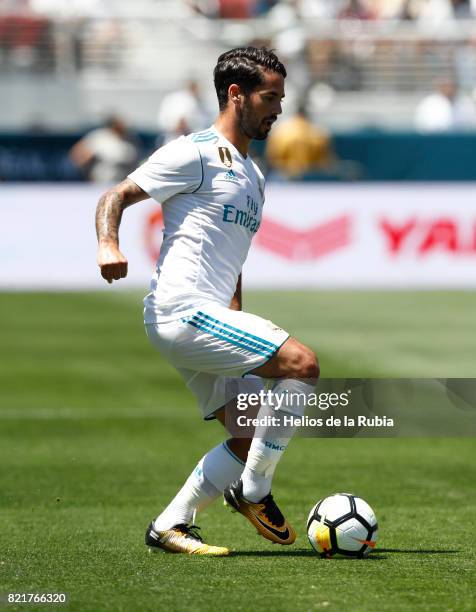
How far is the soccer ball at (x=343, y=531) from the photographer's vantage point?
21.4 feet

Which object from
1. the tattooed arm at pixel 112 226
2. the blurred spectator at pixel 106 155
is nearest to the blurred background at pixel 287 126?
the blurred spectator at pixel 106 155

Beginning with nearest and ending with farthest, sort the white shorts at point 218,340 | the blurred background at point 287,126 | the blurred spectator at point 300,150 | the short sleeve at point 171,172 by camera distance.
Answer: the white shorts at point 218,340 → the short sleeve at point 171,172 → the blurred background at point 287,126 → the blurred spectator at point 300,150

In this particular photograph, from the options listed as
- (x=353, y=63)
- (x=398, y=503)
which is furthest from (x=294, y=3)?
(x=398, y=503)

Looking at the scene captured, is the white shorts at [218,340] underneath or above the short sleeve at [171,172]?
underneath

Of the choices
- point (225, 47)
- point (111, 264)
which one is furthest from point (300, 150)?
point (111, 264)

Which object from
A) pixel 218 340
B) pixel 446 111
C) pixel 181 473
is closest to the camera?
pixel 218 340

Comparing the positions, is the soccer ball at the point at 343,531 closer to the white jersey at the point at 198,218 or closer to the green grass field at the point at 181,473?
the green grass field at the point at 181,473

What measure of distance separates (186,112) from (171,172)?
18489mm

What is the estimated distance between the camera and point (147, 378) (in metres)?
14.1

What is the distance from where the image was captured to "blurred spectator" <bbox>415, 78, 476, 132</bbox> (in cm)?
2556

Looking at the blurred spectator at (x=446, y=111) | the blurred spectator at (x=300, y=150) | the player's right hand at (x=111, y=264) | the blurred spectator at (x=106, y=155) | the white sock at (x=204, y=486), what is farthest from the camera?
the blurred spectator at (x=446, y=111)

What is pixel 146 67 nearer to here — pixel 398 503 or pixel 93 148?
pixel 93 148

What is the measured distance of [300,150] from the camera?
23.2 metres

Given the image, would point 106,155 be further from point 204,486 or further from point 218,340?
point 218,340
